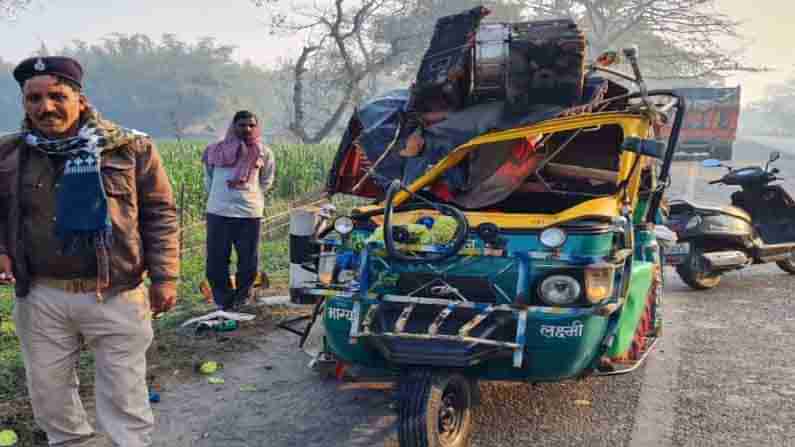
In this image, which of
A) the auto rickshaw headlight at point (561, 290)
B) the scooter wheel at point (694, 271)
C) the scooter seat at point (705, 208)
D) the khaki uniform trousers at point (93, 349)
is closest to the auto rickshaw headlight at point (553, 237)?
the auto rickshaw headlight at point (561, 290)

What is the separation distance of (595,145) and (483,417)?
2.36 m

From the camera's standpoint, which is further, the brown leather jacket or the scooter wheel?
the scooter wheel

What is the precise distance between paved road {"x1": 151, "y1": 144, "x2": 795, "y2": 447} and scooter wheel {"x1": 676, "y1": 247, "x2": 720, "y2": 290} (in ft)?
5.53

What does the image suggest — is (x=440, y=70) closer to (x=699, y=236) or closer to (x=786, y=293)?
(x=699, y=236)

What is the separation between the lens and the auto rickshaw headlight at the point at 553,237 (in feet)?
12.0

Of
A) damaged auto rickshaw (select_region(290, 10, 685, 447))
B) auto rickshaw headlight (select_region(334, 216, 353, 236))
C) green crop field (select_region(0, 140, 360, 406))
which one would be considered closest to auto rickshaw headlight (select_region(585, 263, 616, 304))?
damaged auto rickshaw (select_region(290, 10, 685, 447))

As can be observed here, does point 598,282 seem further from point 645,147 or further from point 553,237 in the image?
point 645,147

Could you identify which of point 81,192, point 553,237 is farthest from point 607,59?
point 81,192

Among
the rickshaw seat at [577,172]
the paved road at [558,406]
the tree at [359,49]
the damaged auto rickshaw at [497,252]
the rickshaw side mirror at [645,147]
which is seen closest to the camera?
the damaged auto rickshaw at [497,252]

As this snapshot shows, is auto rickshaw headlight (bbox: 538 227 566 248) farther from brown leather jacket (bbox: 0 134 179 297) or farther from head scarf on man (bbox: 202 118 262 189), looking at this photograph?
head scarf on man (bbox: 202 118 262 189)

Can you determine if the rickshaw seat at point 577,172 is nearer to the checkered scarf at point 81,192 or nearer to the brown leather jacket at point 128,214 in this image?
the brown leather jacket at point 128,214

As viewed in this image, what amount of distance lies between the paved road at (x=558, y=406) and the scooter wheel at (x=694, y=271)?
66.3 inches

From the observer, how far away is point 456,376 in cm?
354

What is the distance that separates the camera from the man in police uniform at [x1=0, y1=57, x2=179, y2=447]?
300 centimetres
